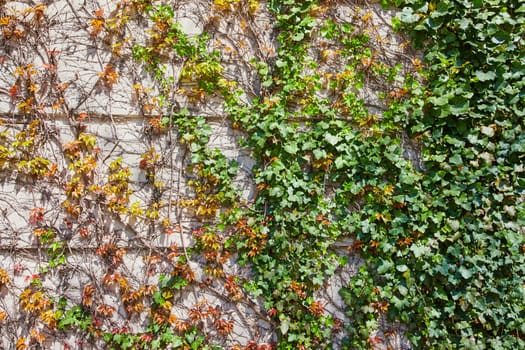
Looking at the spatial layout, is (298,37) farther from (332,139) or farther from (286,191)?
(286,191)

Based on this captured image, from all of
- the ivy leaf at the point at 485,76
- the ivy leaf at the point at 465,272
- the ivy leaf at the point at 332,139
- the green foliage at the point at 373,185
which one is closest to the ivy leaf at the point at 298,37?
the green foliage at the point at 373,185

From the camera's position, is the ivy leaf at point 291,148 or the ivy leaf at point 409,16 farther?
the ivy leaf at point 409,16

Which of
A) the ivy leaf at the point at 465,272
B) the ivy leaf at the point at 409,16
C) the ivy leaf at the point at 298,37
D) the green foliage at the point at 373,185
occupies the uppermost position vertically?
the ivy leaf at the point at 409,16

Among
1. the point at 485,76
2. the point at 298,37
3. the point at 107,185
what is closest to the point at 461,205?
the point at 485,76

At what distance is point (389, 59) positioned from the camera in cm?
292

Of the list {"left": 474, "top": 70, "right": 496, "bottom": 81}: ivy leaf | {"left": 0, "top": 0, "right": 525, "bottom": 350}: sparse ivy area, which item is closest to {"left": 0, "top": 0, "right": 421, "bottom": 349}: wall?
{"left": 0, "top": 0, "right": 525, "bottom": 350}: sparse ivy area

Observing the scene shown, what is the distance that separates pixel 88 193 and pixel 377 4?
244 centimetres

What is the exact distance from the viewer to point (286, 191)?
2.72 metres

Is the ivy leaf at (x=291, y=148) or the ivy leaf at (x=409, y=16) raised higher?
the ivy leaf at (x=409, y=16)

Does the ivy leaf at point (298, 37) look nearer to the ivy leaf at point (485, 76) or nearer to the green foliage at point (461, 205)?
the green foliage at point (461, 205)

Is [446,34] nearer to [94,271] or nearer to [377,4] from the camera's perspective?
[377,4]

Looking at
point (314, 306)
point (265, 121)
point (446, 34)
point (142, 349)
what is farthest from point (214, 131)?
point (446, 34)

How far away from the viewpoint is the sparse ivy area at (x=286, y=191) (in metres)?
2.73

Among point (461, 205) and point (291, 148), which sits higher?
point (291, 148)
